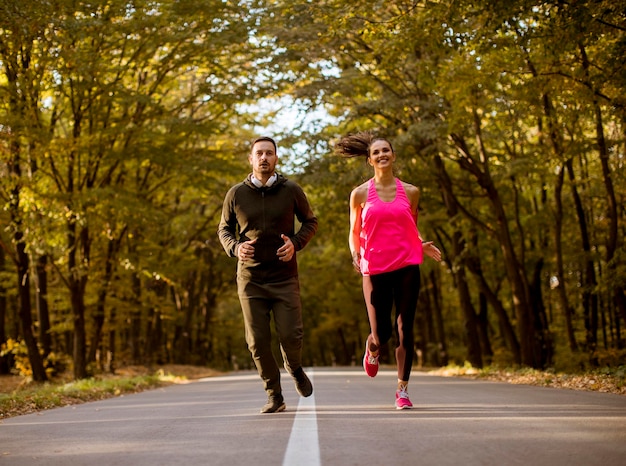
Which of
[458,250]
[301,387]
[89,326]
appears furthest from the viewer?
[89,326]

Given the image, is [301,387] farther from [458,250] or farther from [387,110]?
[458,250]

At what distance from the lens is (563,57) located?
46.8 ft

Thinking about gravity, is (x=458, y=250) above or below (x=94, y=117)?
below

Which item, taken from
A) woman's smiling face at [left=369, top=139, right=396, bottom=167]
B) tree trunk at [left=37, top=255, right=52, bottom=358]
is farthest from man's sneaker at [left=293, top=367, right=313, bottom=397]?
tree trunk at [left=37, top=255, right=52, bottom=358]

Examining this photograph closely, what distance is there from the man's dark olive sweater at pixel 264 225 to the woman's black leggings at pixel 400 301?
30.5 inches

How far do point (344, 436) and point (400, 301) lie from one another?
6.83ft

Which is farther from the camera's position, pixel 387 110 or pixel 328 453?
pixel 387 110

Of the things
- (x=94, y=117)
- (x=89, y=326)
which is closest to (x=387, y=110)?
(x=94, y=117)

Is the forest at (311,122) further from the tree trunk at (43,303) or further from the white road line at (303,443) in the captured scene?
the white road line at (303,443)

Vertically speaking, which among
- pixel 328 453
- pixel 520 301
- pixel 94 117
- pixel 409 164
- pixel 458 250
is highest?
pixel 94 117

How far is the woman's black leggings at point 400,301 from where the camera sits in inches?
283

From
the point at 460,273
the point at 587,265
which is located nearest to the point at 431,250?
the point at 587,265

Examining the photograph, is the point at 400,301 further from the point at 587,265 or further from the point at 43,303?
the point at 587,265

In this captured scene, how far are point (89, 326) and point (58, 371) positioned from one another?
422 centimetres
